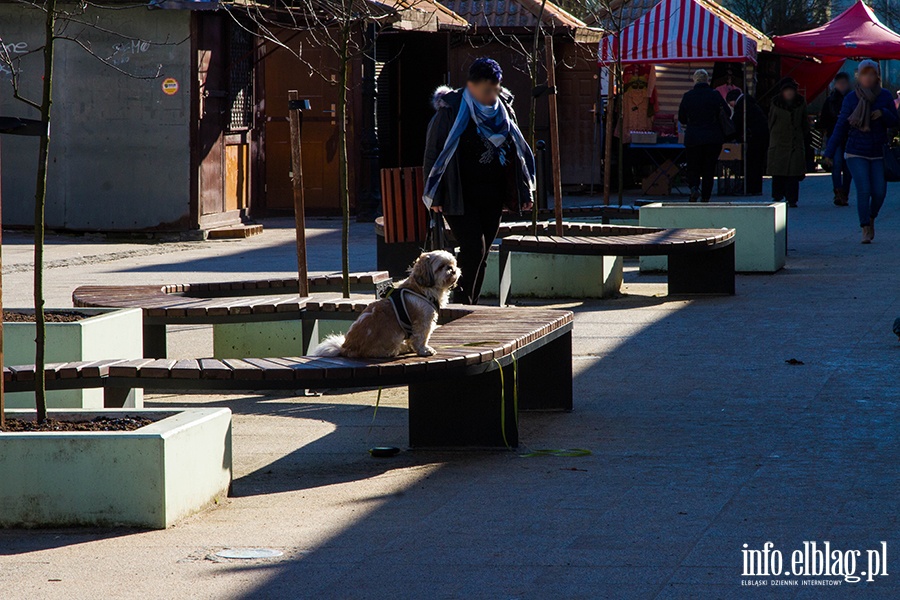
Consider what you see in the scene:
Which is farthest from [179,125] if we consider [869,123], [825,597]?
[825,597]

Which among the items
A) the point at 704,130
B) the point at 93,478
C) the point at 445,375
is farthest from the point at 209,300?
the point at 704,130

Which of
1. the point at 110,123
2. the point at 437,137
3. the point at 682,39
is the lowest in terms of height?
the point at 437,137

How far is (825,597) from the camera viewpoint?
13.3 ft

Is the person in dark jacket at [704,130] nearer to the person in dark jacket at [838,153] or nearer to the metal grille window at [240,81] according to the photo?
the person in dark jacket at [838,153]

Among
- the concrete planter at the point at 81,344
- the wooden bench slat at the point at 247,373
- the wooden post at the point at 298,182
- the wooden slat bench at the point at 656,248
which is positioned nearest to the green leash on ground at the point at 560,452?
the wooden bench slat at the point at 247,373

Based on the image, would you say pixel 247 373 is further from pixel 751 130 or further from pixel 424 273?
pixel 751 130

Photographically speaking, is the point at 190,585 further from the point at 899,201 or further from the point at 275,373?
the point at 899,201

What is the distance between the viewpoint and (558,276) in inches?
468

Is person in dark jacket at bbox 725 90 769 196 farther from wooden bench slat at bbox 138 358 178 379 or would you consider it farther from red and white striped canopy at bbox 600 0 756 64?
wooden bench slat at bbox 138 358 178 379

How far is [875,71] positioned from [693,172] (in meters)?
4.34

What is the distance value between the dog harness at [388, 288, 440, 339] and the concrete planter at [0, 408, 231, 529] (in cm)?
146

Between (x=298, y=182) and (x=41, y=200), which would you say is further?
(x=298, y=182)

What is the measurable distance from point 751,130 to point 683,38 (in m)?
Result: 1.93

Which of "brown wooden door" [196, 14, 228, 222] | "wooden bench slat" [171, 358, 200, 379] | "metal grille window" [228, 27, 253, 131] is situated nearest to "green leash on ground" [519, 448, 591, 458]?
"wooden bench slat" [171, 358, 200, 379]
